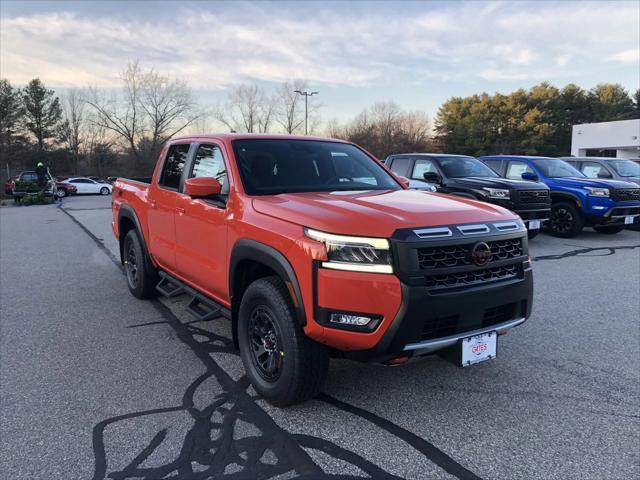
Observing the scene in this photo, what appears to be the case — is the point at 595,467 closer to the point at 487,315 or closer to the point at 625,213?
the point at 487,315

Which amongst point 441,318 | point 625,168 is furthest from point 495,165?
point 441,318

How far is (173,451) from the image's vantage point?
2.73m

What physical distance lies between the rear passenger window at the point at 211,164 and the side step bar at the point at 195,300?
0.99m

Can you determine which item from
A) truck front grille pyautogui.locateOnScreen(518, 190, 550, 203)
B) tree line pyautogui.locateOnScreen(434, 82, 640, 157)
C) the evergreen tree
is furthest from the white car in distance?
tree line pyautogui.locateOnScreen(434, 82, 640, 157)

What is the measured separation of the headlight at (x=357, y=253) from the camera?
269 centimetres

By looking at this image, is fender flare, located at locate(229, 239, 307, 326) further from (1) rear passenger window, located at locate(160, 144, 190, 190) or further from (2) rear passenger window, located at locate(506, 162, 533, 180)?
(2) rear passenger window, located at locate(506, 162, 533, 180)

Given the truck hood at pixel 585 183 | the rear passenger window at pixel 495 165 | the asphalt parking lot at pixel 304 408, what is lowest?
the asphalt parking lot at pixel 304 408

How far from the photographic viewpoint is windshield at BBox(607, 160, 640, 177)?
1234 centimetres

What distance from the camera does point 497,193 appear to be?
30.0ft

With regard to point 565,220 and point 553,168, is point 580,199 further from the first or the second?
point 553,168

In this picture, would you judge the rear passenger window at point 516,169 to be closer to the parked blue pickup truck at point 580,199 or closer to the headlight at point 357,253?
the parked blue pickup truck at point 580,199

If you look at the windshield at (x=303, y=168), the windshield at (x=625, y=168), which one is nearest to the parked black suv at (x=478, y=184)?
the windshield at (x=625, y=168)

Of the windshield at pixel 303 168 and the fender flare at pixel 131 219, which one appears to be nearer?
the windshield at pixel 303 168

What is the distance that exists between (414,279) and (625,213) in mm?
9718
